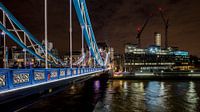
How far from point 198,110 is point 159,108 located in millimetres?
3664

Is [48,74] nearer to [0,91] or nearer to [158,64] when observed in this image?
[0,91]

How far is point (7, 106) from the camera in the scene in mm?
10312

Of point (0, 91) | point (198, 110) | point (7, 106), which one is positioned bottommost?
point (198, 110)

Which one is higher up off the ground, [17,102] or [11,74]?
[11,74]

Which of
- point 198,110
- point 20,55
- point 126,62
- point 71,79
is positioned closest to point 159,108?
point 198,110

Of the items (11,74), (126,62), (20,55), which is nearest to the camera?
(11,74)

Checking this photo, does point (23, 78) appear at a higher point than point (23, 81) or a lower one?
higher

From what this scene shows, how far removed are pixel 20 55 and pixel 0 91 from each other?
133 feet

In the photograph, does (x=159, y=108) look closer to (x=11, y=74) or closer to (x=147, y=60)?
(x=11, y=74)

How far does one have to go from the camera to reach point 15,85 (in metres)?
9.80

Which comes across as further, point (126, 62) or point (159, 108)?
A: point (126, 62)

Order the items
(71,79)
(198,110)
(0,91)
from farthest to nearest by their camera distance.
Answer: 1. (198,110)
2. (71,79)
3. (0,91)

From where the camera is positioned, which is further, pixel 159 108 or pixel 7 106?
pixel 159 108

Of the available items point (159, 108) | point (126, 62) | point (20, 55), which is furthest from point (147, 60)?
point (159, 108)
